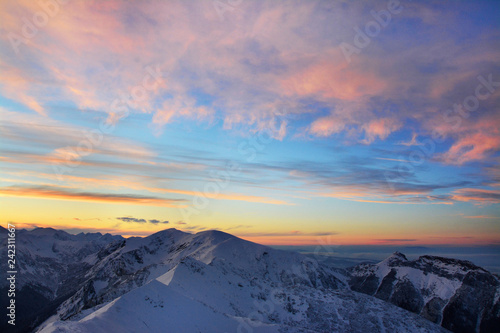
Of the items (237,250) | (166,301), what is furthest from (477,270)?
(166,301)

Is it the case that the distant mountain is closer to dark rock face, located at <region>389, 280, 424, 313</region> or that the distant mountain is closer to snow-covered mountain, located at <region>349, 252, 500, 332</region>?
snow-covered mountain, located at <region>349, 252, 500, 332</region>

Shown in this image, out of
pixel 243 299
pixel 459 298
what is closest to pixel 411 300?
pixel 459 298

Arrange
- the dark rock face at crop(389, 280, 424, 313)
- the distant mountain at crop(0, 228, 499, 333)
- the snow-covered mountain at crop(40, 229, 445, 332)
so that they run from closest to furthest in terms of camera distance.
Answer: the snow-covered mountain at crop(40, 229, 445, 332) → the distant mountain at crop(0, 228, 499, 333) → the dark rock face at crop(389, 280, 424, 313)

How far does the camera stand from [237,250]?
607 ft

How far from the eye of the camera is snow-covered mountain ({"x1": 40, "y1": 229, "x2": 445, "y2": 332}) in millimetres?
54281

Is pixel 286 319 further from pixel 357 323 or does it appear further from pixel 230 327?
pixel 230 327

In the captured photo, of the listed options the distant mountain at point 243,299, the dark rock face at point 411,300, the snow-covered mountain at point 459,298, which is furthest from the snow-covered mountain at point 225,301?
the snow-covered mountain at point 459,298

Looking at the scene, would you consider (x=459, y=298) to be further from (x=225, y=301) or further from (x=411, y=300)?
(x=225, y=301)

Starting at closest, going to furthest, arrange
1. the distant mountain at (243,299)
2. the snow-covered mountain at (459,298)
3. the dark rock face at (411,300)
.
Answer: the distant mountain at (243,299) → the snow-covered mountain at (459,298) → the dark rock face at (411,300)

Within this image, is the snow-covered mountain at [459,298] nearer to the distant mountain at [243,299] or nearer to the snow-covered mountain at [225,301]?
the distant mountain at [243,299]

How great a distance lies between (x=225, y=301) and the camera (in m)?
93.8

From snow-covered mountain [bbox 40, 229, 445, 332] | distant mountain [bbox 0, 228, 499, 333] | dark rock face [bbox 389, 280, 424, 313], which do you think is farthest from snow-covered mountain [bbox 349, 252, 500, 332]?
snow-covered mountain [bbox 40, 229, 445, 332]

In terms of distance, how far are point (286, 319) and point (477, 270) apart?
530 feet

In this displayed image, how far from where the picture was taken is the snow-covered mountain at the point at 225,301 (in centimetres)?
5428
